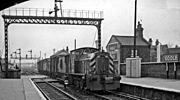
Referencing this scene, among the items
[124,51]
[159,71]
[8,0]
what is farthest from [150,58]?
[8,0]

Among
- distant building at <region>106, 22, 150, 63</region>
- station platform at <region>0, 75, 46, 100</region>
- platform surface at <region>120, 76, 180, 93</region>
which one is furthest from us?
distant building at <region>106, 22, 150, 63</region>

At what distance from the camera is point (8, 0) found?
27.1ft

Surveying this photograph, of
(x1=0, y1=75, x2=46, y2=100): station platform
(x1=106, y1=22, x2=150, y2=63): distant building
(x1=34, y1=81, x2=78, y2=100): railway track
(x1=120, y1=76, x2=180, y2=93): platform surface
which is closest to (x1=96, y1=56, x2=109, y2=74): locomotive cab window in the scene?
(x1=120, y1=76, x2=180, y2=93): platform surface

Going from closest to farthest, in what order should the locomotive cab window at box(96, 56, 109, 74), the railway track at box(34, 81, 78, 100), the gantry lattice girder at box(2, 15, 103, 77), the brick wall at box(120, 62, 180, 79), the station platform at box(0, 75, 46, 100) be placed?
the station platform at box(0, 75, 46, 100), the railway track at box(34, 81, 78, 100), the locomotive cab window at box(96, 56, 109, 74), the brick wall at box(120, 62, 180, 79), the gantry lattice girder at box(2, 15, 103, 77)

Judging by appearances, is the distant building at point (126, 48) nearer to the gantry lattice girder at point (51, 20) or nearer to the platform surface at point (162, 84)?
the gantry lattice girder at point (51, 20)

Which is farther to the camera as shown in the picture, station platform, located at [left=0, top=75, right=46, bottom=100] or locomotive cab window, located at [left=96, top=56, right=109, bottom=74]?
locomotive cab window, located at [left=96, top=56, right=109, bottom=74]

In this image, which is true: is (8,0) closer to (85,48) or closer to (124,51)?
(85,48)

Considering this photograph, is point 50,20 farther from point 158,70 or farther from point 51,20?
point 158,70

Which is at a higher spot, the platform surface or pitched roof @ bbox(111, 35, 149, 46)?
pitched roof @ bbox(111, 35, 149, 46)

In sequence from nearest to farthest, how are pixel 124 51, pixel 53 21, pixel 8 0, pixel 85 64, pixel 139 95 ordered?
pixel 8 0 < pixel 139 95 < pixel 85 64 < pixel 53 21 < pixel 124 51

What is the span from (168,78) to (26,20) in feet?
61.4

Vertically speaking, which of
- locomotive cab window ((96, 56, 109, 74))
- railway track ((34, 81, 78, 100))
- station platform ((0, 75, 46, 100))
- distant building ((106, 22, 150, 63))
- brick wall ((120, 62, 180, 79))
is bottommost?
railway track ((34, 81, 78, 100))

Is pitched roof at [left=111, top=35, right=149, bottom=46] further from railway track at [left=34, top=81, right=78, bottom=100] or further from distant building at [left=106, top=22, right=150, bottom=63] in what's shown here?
railway track at [left=34, top=81, right=78, bottom=100]

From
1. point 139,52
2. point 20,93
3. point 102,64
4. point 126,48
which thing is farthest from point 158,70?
point 139,52
